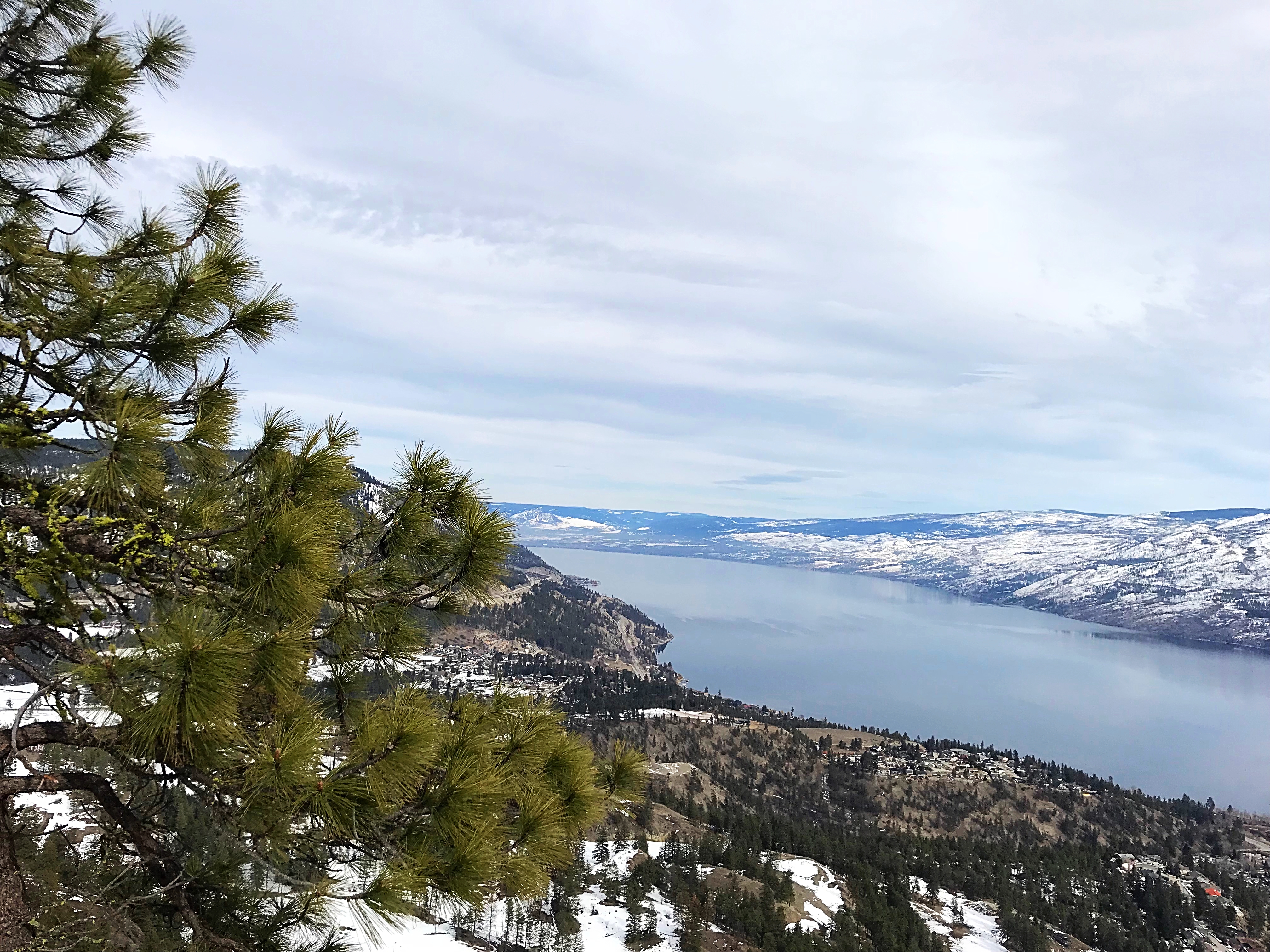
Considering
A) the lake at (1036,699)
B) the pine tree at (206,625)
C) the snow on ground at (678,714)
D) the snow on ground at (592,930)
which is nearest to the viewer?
the pine tree at (206,625)

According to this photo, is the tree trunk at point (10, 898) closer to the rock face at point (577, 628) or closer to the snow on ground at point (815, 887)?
the snow on ground at point (815, 887)

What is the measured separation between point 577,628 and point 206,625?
6800 inches

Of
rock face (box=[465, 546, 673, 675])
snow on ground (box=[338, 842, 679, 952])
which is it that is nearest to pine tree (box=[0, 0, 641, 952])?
snow on ground (box=[338, 842, 679, 952])

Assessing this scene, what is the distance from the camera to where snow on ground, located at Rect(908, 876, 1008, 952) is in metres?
49.8

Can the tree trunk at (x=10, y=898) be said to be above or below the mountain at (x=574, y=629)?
above

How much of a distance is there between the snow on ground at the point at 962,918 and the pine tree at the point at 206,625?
183ft

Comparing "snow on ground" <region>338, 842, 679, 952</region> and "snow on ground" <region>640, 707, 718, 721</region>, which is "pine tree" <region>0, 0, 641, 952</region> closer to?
"snow on ground" <region>338, 842, 679, 952</region>

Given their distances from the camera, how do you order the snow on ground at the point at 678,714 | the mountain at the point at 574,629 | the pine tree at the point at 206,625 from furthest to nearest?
the mountain at the point at 574,629 < the snow on ground at the point at 678,714 < the pine tree at the point at 206,625

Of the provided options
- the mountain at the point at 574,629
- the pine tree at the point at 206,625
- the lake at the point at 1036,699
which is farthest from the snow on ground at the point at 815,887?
the mountain at the point at 574,629

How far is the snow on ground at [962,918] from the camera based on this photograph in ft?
163

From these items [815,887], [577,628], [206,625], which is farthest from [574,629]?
[206,625]

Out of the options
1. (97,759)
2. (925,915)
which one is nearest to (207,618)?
(97,759)

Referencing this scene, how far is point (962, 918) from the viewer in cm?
5500

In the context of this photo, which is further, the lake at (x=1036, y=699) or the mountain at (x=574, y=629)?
the mountain at (x=574, y=629)
